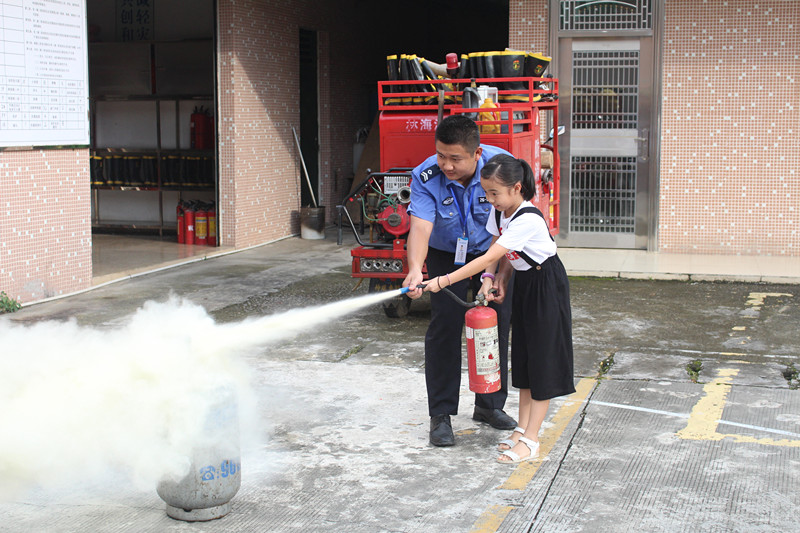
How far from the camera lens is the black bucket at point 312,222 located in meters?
15.0

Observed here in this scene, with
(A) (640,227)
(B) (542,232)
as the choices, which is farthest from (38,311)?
(A) (640,227)

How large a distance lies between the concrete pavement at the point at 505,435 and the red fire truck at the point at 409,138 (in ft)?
1.94

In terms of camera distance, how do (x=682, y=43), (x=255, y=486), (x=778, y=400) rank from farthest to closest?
1. (x=682, y=43)
2. (x=778, y=400)
3. (x=255, y=486)

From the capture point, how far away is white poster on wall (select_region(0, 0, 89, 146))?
31.0 feet

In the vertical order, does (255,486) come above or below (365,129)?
below

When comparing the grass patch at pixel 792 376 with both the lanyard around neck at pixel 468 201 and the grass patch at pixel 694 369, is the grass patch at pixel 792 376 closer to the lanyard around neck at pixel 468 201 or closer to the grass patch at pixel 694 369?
the grass patch at pixel 694 369

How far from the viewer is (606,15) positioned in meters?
12.9

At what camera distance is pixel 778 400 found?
6.42m

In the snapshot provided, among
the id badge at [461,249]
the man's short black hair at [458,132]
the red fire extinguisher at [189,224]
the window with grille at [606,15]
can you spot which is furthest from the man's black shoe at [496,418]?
the red fire extinguisher at [189,224]

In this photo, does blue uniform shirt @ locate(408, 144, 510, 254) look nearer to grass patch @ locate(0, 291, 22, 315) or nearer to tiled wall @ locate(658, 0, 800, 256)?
grass patch @ locate(0, 291, 22, 315)

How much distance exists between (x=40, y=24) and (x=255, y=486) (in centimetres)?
682

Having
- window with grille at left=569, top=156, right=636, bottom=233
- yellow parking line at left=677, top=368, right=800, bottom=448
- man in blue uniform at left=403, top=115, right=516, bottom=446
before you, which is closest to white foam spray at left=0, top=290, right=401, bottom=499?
man in blue uniform at left=403, top=115, right=516, bottom=446

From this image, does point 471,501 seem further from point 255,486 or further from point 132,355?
point 132,355

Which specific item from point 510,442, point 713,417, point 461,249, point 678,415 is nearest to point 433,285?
point 461,249
